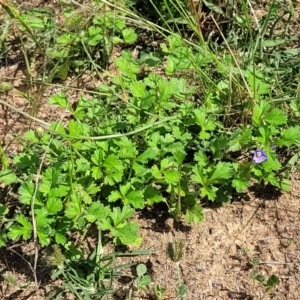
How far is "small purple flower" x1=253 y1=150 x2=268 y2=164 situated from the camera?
2.07m

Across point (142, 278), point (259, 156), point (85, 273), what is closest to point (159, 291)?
point (142, 278)

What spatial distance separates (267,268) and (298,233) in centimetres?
17

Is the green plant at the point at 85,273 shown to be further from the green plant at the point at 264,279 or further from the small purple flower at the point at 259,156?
the small purple flower at the point at 259,156

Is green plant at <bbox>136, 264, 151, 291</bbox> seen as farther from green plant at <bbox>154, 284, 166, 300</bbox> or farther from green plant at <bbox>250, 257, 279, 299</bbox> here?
green plant at <bbox>250, 257, 279, 299</bbox>

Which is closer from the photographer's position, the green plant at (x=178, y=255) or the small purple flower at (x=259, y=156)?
the green plant at (x=178, y=255)

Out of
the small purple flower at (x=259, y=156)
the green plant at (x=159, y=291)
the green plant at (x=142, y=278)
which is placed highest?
the small purple flower at (x=259, y=156)

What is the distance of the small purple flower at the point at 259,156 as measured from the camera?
6.78 feet

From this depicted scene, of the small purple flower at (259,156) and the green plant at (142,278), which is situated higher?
the small purple flower at (259,156)

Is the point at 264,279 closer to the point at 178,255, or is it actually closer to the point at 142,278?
the point at 178,255

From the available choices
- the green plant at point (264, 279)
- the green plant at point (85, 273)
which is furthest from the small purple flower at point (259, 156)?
the green plant at point (85, 273)

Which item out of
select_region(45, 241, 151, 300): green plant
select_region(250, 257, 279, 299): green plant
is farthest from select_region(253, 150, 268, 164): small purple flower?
select_region(45, 241, 151, 300): green plant

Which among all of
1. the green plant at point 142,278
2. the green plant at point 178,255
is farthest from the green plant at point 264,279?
the green plant at point 142,278

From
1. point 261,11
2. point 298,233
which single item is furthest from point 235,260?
point 261,11

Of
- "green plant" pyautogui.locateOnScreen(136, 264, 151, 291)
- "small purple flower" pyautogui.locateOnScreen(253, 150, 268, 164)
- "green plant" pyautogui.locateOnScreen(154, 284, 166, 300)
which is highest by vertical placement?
"small purple flower" pyautogui.locateOnScreen(253, 150, 268, 164)
